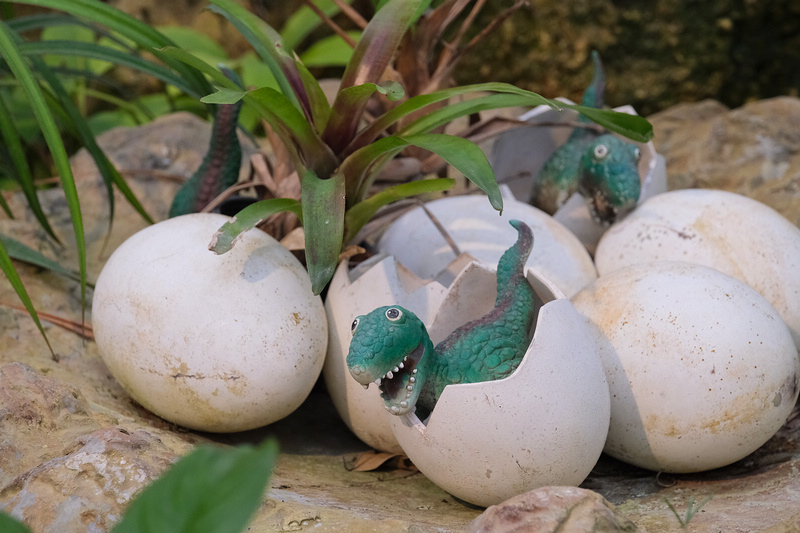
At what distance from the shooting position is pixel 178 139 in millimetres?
2521

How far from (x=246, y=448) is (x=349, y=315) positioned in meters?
0.79

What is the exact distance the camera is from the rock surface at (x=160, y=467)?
3.35ft

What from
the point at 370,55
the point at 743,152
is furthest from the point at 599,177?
the point at 743,152

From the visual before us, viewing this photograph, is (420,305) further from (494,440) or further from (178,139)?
(178,139)

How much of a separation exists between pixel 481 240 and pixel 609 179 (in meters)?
0.34

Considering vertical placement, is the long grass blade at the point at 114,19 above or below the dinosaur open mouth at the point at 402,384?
above

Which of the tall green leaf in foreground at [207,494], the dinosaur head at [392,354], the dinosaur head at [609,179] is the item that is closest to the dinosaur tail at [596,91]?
the dinosaur head at [609,179]

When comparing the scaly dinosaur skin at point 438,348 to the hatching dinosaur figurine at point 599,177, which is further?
the hatching dinosaur figurine at point 599,177

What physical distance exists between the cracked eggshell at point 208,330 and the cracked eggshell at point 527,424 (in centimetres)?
25

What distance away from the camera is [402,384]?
1.17m

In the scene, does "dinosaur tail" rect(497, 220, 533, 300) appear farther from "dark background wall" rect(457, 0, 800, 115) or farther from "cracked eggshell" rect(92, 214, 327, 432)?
"dark background wall" rect(457, 0, 800, 115)

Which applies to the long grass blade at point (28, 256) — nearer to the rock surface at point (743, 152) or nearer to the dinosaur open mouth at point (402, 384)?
the dinosaur open mouth at point (402, 384)

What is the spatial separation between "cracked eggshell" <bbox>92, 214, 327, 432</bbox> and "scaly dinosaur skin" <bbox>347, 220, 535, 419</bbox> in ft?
0.71

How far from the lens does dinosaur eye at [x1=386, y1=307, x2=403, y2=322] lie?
1.14 meters
